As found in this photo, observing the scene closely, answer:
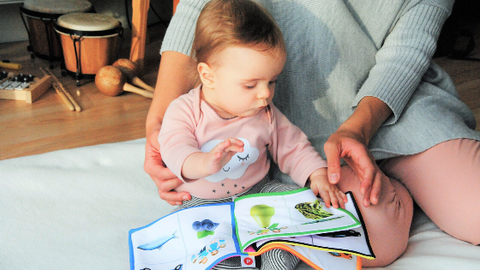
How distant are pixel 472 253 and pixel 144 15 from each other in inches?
77.6

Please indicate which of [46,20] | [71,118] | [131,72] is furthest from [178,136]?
[46,20]

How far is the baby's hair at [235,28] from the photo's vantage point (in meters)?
0.83

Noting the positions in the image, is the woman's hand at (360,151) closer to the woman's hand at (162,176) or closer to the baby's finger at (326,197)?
the baby's finger at (326,197)

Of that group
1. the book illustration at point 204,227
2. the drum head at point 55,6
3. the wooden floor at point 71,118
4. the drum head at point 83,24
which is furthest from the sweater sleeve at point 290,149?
the drum head at point 55,6

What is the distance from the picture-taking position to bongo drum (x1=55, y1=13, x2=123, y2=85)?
2.15 m

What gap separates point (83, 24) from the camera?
215 centimetres

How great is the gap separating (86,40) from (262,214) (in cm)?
168

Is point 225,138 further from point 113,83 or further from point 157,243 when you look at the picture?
point 113,83

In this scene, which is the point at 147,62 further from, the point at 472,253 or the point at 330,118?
the point at 472,253

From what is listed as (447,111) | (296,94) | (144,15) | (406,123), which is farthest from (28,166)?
(144,15)

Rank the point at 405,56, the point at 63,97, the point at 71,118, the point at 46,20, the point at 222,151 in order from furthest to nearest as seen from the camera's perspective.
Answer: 1. the point at 46,20
2. the point at 63,97
3. the point at 71,118
4. the point at 405,56
5. the point at 222,151

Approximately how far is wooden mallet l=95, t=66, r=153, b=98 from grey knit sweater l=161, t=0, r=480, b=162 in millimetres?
1056

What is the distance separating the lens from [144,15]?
233cm

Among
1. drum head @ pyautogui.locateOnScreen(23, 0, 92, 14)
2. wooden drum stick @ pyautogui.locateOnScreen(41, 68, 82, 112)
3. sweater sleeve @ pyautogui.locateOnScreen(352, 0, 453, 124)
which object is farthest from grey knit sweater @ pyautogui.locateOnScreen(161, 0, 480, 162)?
drum head @ pyautogui.locateOnScreen(23, 0, 92, 14)
